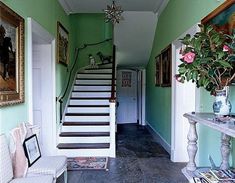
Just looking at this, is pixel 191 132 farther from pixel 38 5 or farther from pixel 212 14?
pixel 38 5

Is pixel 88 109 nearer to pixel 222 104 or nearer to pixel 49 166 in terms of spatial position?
pixel 49 166

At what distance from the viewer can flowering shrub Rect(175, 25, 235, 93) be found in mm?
1816

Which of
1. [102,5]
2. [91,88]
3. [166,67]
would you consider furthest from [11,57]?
[91,88]

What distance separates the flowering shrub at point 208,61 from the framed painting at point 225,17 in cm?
37

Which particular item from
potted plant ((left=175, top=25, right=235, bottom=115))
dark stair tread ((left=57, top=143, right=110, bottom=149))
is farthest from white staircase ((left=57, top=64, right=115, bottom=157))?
potted plant ((left=175, top=25, right=235, bottom=115))

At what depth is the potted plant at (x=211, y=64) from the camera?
1.82m

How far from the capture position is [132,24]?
6398 mm

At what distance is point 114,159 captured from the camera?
4520mm

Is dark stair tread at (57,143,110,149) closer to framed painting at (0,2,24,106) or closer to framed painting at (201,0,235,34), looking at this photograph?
framed painting at (0,2,24,106)

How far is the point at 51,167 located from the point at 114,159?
1997 millimetres

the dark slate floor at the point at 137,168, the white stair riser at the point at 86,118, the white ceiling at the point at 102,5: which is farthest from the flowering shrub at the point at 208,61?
the white stair riser at the point at 86,118

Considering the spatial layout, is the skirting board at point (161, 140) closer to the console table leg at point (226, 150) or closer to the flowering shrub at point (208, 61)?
the console table leg at point (226, 150)

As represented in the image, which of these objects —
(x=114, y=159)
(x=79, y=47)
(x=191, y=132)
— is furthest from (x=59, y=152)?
(x=79, y=47)

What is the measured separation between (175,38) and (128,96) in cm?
519
